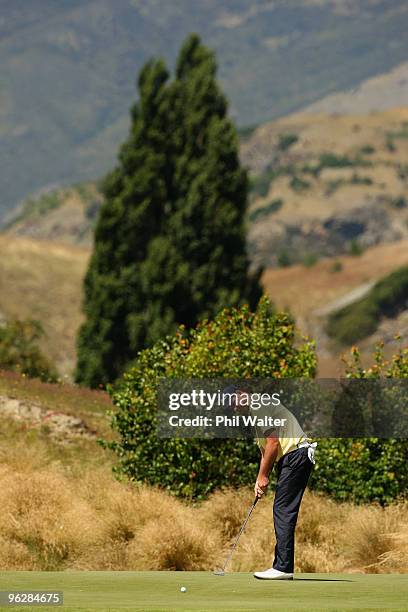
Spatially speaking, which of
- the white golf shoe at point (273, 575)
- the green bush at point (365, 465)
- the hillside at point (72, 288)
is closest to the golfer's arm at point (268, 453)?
the white golf shoe at point (273, 575)

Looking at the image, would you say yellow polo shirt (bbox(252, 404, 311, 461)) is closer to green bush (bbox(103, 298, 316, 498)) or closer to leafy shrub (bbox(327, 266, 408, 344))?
green bush (bbox(103, 298, 316, 498))

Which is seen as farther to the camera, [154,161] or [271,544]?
[154,161]

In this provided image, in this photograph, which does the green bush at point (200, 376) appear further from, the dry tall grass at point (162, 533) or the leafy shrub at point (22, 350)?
the leafy shrub at point (22, 350)

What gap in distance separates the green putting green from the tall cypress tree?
35307 millimetres

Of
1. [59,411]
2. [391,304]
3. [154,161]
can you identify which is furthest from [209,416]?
[391,304]

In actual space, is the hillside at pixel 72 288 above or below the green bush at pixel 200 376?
above

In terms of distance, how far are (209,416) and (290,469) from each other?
31.1 feet

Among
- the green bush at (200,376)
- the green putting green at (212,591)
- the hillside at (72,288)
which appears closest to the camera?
the green putting green at (212,591)

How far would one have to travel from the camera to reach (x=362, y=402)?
23.6 m

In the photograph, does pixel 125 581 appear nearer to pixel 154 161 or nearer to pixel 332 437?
pixel 332 437

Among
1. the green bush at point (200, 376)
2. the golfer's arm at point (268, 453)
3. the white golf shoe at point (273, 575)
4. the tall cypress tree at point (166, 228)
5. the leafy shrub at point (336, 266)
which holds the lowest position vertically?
the white golf shoe at point (273, 575)

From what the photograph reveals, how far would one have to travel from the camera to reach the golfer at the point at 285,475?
1448 cm

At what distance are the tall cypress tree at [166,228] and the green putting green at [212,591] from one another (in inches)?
1390

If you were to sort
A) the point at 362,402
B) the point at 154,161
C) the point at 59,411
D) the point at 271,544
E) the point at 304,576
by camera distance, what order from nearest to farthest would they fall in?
the point at 304,576 → the point at 271,544 → the point at 362,402 → the point at 59,411 → the point at 154,161
